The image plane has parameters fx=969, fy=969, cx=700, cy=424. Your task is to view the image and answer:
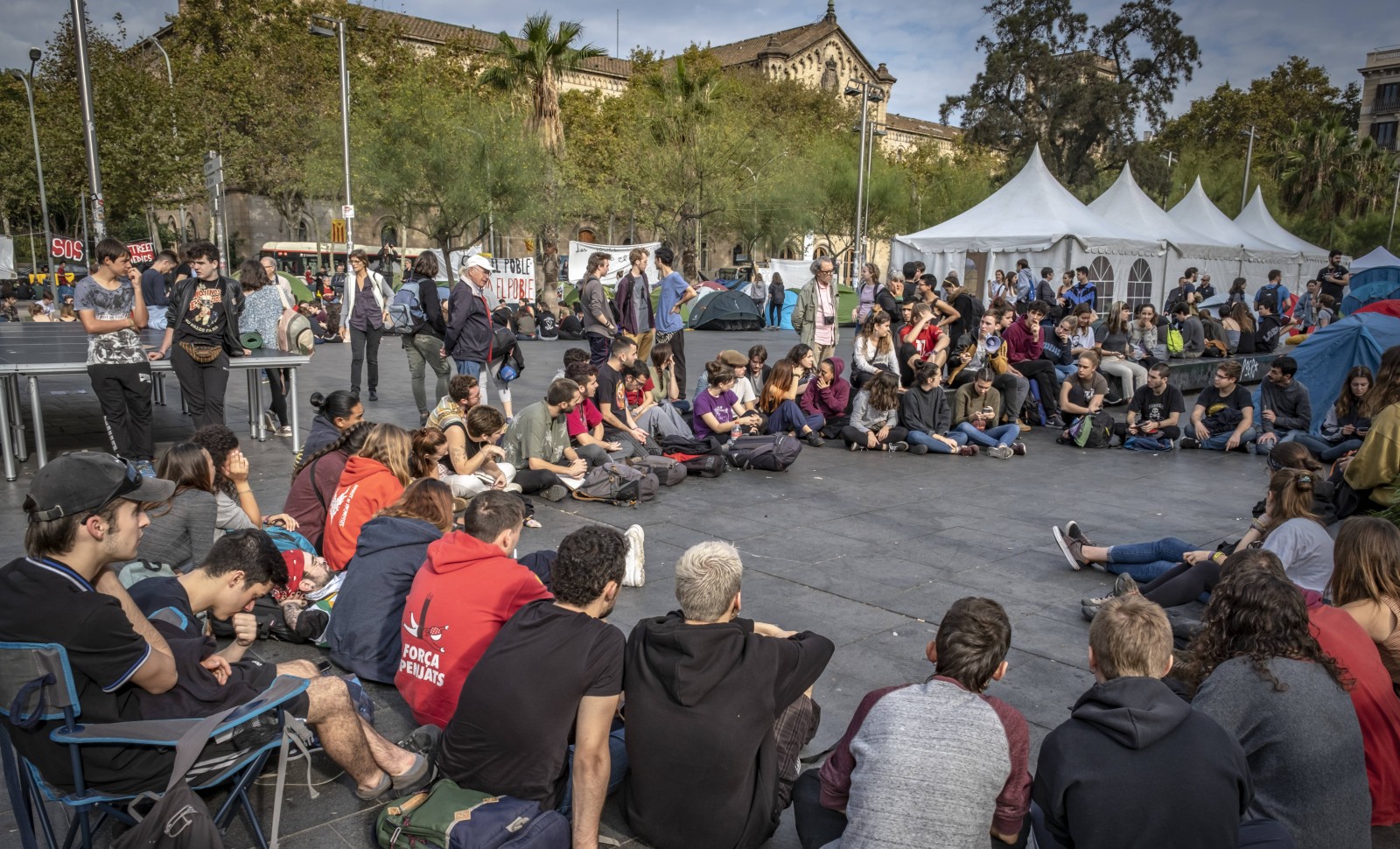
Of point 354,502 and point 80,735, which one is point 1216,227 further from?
point 80,735

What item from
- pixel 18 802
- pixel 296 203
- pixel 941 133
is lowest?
pixel 18 802

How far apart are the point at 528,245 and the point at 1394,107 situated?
74546 millimetres

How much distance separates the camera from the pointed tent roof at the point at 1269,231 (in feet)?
99.7

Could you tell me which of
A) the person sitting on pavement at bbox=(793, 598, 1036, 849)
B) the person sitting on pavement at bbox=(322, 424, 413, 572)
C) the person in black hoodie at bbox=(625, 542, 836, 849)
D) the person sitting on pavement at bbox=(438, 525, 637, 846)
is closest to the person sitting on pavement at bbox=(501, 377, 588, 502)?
the person sitting on pavement at bbox=(322, 424, 413, 572)

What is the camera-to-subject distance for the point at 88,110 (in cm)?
1245

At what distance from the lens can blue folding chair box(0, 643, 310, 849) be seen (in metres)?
2.60

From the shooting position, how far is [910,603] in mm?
5750

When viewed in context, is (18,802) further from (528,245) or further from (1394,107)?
(1394,107)

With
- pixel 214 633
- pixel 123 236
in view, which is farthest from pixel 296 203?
pixel 214 633

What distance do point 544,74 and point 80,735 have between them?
3036 centimetres

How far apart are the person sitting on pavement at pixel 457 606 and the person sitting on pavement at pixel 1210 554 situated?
3476 millimetres

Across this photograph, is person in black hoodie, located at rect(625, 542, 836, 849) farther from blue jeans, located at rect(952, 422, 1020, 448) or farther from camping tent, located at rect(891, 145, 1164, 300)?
camping tent, located at rect(891, 145, 1164, 300)

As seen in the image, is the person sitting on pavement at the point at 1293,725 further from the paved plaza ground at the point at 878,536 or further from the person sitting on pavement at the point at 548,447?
the person sitting on pavement at the point at 548,447

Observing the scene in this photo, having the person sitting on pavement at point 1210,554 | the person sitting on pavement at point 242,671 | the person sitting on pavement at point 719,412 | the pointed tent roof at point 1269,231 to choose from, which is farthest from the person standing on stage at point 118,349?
the pointed tent roof at point 1269,231
